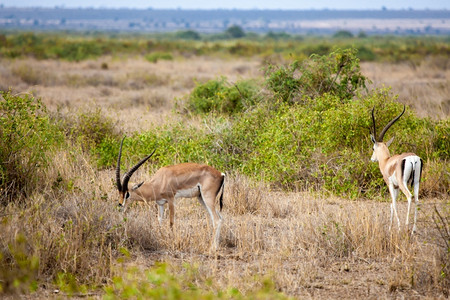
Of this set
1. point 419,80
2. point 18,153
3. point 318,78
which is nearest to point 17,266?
point 18,153

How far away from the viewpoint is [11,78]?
76.5ft

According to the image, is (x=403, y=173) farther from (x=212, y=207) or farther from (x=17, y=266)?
(x=17, y=266)

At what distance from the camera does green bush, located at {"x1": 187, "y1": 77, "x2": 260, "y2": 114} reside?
14662mm

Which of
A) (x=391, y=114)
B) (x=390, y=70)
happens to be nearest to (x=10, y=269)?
(x=391, y=114)

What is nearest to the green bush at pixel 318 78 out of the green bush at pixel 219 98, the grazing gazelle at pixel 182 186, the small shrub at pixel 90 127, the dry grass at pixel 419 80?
the green bush at pixel 219 98

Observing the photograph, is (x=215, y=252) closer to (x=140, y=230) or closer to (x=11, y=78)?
(x=140, y=230)

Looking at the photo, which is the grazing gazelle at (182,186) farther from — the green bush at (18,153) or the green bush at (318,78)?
the green bush at (318,78)

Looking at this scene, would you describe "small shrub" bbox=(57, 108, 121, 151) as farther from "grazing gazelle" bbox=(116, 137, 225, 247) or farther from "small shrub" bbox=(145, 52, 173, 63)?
"small shrub" bbox=(145, 52, 173, 63)

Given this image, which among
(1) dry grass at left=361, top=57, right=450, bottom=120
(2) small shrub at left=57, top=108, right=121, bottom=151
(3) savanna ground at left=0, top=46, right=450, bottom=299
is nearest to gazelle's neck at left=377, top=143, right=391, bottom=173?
(3) savanna ground at left=0, top=46, right=450, bottom=299

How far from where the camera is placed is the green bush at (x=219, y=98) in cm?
1466

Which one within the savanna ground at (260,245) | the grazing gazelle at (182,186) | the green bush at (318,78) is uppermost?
the green bush at (318,78)

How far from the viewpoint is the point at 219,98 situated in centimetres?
1477

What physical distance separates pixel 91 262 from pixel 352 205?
13.6 ft

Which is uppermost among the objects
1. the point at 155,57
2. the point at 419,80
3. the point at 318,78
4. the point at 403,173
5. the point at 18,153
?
the point at 318,78
